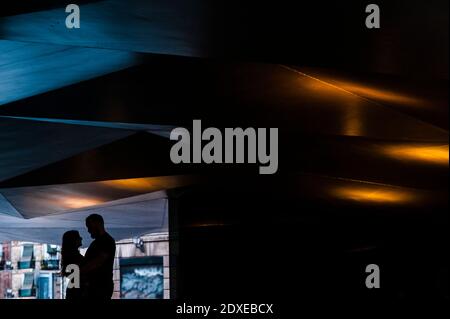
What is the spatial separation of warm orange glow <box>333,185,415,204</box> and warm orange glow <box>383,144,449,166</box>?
1.08 m

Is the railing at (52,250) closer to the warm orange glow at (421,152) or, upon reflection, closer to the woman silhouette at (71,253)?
the warm orange glow at (421,152)

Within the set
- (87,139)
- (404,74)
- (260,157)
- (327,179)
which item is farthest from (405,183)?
(87,139)

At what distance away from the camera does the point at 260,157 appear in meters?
12.7

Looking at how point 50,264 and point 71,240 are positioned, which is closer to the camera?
point 71,240

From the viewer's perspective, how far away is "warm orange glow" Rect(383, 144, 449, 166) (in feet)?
31.6

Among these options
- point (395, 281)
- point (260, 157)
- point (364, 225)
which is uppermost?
point (260, 157)

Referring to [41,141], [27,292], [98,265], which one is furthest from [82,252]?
[98,265]

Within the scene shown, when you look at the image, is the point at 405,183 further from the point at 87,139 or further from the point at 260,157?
the point at 87,139

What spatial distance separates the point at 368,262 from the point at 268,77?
157 inches

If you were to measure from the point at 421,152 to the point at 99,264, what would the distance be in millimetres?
4216

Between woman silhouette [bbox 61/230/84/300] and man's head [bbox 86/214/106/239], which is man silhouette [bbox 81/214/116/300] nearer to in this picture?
man's head [bbox 86/214/106/239]

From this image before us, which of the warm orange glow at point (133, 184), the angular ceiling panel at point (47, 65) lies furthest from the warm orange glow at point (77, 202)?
the angular ceiling panel at point (47, 65)

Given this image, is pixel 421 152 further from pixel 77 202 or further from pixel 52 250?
pixel 52 250

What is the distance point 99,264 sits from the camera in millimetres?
8023
